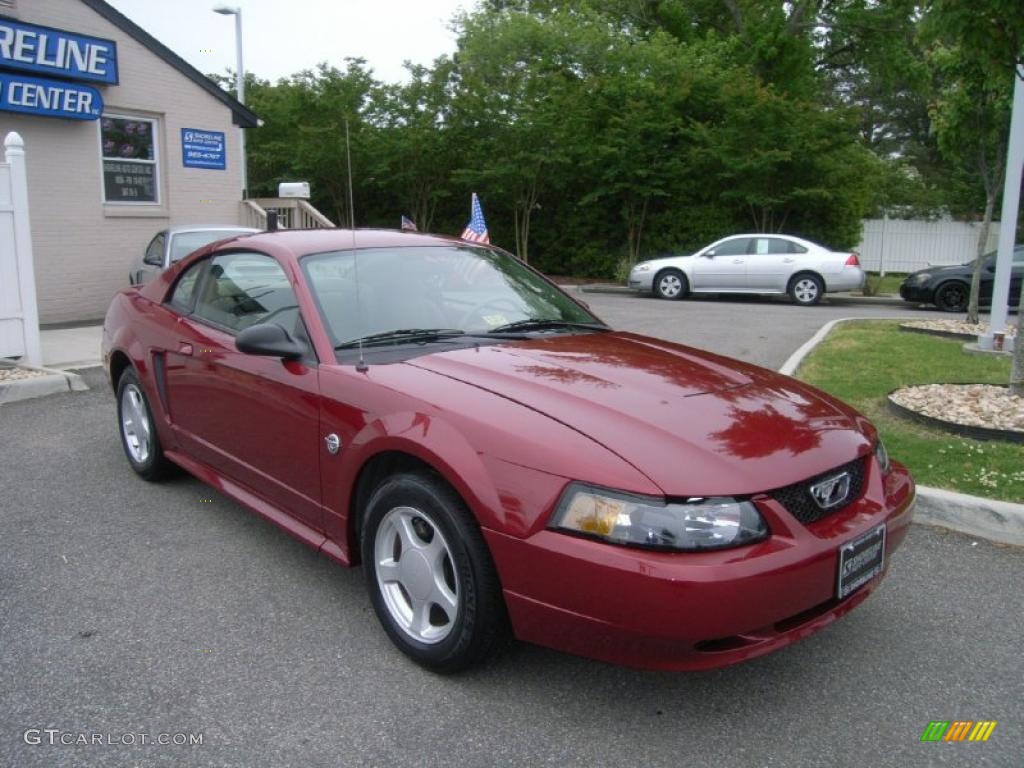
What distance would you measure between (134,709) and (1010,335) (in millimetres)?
9581

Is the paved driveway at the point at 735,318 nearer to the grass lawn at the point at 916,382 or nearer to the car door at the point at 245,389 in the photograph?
the grass lawn at the point at 916,382

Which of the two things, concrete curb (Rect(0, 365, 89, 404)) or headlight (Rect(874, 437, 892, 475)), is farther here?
concrete curb (Rect(0, 365, 89, 404))

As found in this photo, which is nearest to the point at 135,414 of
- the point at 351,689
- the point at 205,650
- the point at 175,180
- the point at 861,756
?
the point at 205,650

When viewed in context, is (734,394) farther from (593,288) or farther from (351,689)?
(593,288)

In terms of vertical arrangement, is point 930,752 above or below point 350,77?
below

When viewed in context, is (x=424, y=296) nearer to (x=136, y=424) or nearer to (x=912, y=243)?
(x=136, y=424)

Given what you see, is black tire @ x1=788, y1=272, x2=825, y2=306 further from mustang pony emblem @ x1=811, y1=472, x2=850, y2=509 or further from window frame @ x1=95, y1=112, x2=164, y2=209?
mustang pony emblem @ x1=811, y1=472, x2=850, y2=509

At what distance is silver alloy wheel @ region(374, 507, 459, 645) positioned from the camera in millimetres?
3020

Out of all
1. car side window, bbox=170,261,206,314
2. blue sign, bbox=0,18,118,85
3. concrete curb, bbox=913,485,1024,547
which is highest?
blue sign, bbox=0,18,118,85

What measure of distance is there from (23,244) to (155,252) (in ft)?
13.6

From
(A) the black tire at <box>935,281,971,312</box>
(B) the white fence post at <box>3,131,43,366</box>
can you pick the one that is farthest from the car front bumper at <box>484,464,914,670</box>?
(A) the black tire at <box>935,281,971,312</box>

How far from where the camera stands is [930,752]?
8.79 feet

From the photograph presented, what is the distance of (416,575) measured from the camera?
310cm

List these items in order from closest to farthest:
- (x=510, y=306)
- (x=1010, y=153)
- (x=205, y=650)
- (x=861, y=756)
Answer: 1. (x=861, y=756)
2. (x=205, y=650)
3. (x=510, y=306)
4. (x=1010, y=153)
